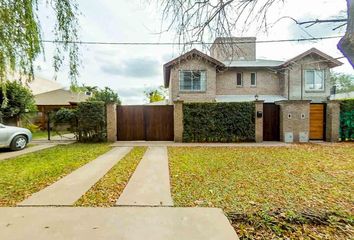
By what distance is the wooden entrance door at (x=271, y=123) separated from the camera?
542 inches

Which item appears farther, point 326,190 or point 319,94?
point 319,94

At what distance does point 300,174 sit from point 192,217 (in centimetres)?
407

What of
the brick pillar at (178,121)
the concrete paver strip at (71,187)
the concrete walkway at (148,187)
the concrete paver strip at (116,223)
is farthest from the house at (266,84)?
the concrete paver strip at (116,223)

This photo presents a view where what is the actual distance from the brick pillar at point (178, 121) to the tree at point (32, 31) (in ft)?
A: 29.5

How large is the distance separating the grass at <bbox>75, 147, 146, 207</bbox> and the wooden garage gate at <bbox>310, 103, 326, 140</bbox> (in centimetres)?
1117

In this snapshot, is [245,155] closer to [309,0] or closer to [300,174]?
[300,174]

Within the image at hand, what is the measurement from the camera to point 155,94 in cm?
4641

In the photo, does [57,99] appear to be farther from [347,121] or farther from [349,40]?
[349,40]

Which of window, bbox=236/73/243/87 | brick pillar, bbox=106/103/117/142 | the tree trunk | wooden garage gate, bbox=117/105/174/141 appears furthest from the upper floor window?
the tree trunk

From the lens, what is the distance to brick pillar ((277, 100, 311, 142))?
13.2 m

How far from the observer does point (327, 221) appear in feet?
11.5

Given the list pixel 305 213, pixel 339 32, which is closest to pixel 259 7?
pixel 339 32

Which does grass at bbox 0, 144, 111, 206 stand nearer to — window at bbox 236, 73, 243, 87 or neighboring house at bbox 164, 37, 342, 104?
neighboring house at bbox 164, 37, 342, 104

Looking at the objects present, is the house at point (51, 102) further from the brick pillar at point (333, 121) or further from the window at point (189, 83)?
the brick pillar at point (333, 121)
